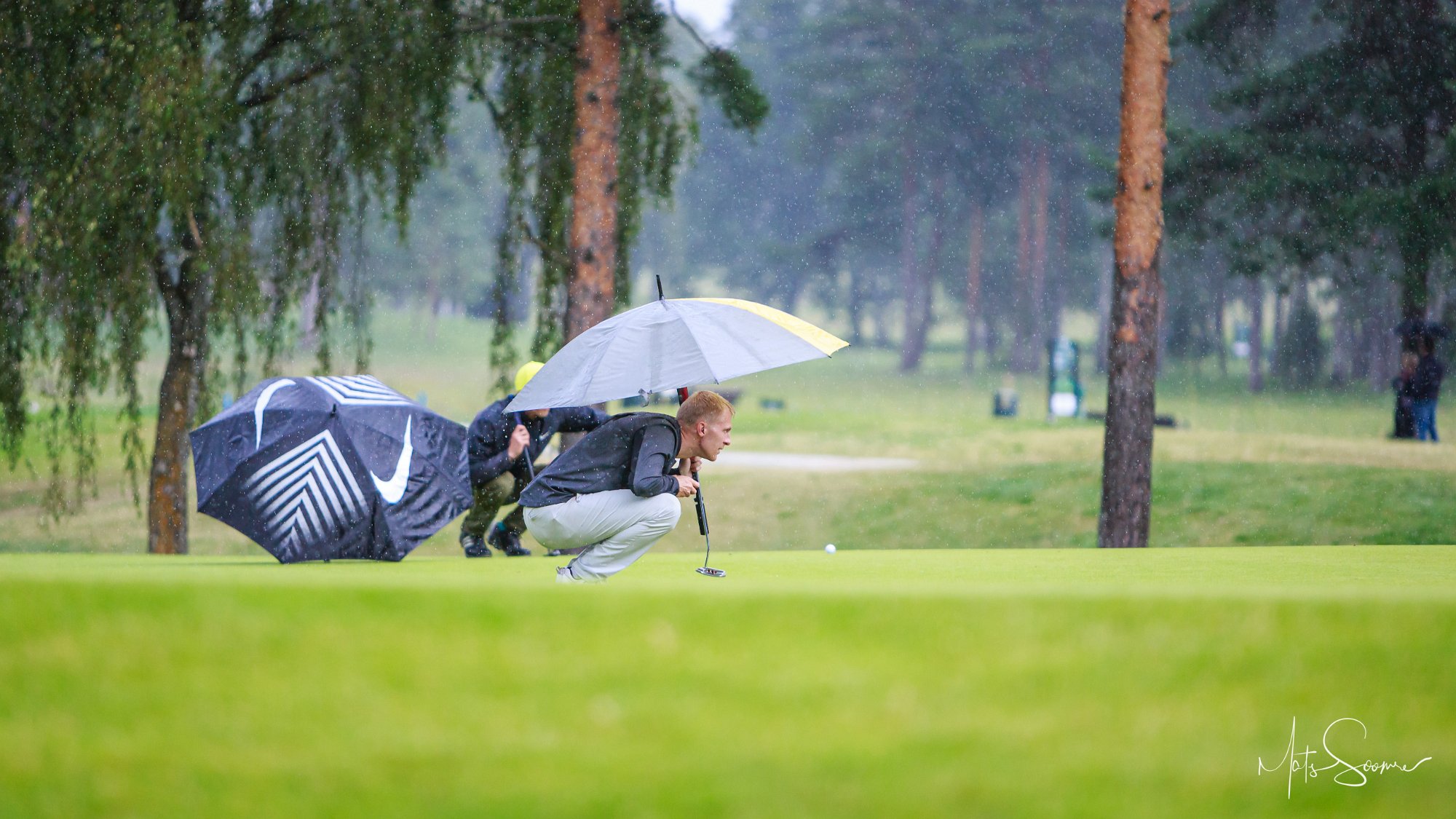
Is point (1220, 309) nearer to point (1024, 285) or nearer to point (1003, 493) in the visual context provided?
point (1024, 285)

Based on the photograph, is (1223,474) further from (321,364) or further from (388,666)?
(388,666)

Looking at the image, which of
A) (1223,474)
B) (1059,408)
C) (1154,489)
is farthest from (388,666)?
(1059,408)

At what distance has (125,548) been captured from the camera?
1870 centimetres

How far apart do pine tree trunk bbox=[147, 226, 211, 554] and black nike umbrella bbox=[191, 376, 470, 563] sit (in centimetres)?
529

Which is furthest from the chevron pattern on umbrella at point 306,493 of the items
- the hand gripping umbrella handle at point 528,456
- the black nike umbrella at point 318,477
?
the hand gripping umbrella handle at point 528,456

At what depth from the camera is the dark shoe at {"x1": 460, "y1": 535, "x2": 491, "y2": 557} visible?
32.8ft

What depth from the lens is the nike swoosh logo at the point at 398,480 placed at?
789 cm

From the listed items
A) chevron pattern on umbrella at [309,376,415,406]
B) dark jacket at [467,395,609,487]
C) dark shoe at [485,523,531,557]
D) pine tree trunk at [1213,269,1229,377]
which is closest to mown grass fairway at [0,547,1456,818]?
chevron pattern on umbrella at [309,376,415,406]

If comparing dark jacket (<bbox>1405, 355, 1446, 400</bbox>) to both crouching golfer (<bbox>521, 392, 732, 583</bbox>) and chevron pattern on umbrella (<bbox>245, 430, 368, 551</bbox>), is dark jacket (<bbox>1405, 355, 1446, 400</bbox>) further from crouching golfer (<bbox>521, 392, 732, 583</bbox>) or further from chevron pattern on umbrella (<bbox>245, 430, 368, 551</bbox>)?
chevron pattern on umbrella (<bbox>245, 430, 368, 551</bbox>)

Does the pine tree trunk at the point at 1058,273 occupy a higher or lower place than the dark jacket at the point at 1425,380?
higher

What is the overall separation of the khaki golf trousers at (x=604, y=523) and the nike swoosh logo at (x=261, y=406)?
2.01 meters

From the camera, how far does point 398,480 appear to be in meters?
7.98

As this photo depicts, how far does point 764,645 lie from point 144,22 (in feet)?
30.1

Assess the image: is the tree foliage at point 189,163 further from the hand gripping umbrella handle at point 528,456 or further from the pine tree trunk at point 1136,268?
the pine tree trunk at point 1136,268
